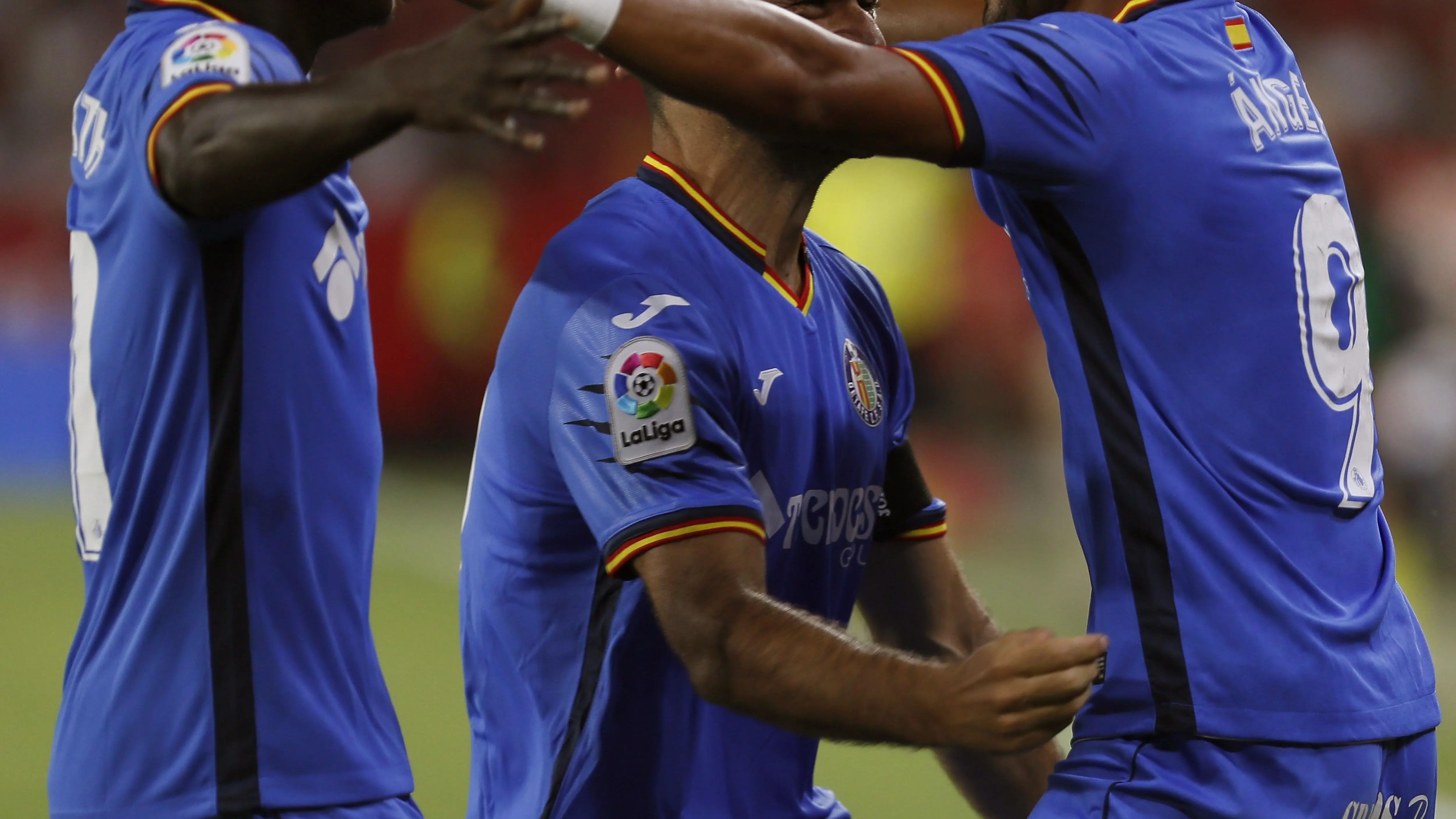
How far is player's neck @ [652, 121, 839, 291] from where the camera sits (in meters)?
2.89

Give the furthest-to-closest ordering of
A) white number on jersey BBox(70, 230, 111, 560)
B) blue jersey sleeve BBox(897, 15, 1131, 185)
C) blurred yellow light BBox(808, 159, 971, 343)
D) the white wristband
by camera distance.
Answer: blurred yellow light BBox(808, 159, 971, 343) < white number on jersey BBox(70, 230, 111, 560) < blue jersey sleeve BBox(897, 15, 1131, 185) < the white wristband

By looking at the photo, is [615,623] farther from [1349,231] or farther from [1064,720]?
[1349,231]

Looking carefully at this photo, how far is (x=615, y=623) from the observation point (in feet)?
8.97

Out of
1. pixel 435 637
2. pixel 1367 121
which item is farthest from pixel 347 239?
pixel 1367 121

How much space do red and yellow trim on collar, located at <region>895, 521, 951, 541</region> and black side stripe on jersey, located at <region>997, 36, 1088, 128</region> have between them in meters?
1.01

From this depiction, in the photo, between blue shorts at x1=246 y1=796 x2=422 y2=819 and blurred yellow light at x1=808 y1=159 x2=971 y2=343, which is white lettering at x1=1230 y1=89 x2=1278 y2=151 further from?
blurred yellow light at x1=808 y1=159 x2=971 y2=343

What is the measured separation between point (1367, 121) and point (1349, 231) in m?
12.1

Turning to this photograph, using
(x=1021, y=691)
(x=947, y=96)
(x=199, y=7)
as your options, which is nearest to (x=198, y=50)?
(x=199, y=7)

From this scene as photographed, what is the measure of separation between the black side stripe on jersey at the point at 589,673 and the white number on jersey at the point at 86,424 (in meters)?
0.78

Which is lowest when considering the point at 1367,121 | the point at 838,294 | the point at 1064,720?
the point at 1367,121

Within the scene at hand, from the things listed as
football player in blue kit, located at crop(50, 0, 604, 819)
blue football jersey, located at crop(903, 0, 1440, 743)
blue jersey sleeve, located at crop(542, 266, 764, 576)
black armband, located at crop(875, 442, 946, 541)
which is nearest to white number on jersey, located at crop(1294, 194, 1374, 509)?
blue football jersey, located at crop(903, 0, 1440, 743)

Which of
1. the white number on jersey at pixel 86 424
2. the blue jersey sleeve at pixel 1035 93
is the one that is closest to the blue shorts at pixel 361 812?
the white number on jersey at pixel 86 424

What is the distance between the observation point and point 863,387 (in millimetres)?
2928

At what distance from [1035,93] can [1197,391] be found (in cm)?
54
